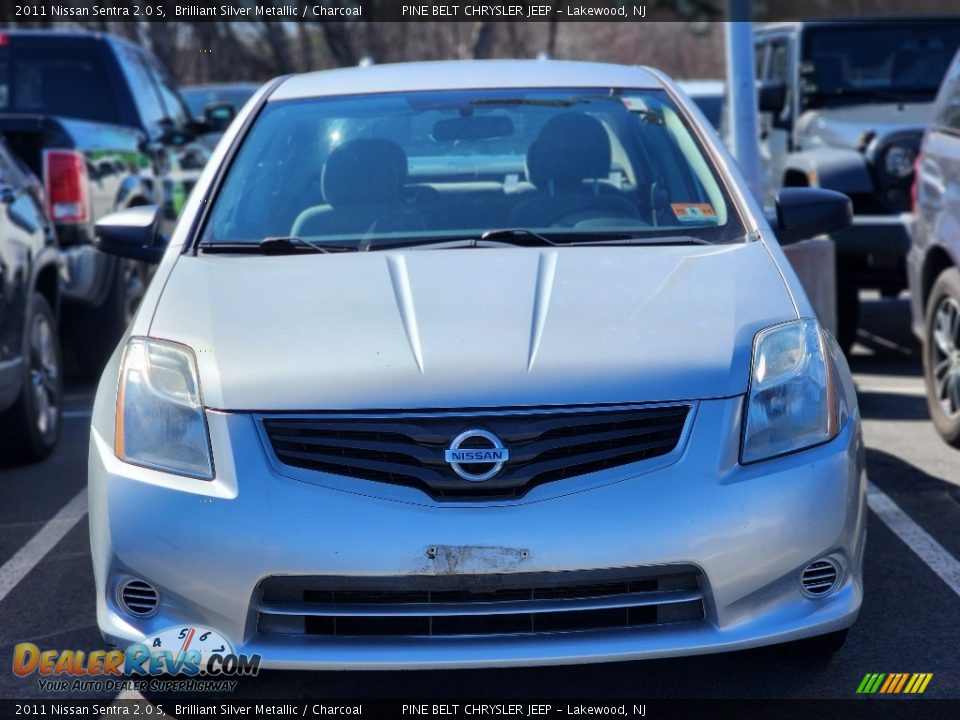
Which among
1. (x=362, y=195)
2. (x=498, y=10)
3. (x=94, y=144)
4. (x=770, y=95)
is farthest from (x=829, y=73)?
(x=498, y=10)

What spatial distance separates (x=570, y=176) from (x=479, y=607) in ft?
6.19

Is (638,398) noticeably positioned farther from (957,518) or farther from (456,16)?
(456,16)

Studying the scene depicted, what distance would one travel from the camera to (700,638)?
3201 mm

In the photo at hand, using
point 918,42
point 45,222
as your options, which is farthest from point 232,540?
point 918,42

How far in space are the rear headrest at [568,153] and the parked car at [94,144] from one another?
3.51 meters

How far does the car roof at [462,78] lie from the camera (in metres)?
4.96

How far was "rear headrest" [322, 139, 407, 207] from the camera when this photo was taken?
4.56 metres

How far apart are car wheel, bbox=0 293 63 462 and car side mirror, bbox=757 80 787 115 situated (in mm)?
4875

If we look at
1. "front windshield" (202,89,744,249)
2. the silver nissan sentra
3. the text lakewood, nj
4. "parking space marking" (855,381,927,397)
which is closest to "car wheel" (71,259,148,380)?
"front windshield" (202,89,744,249)

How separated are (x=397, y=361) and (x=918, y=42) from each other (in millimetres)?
7554

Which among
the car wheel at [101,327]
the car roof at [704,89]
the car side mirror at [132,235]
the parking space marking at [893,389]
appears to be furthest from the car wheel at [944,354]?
the car roof at [704,89]

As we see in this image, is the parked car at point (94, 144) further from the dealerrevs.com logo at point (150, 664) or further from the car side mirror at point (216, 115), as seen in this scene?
the dealerrevs.com logo at point (150, 664)

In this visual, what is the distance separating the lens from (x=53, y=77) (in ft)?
30.6

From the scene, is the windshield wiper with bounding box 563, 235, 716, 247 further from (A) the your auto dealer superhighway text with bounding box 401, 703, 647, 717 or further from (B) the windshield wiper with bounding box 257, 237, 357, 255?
(A) the your auto dealer superhighway text with bounding box 401, 703, 647, 717
